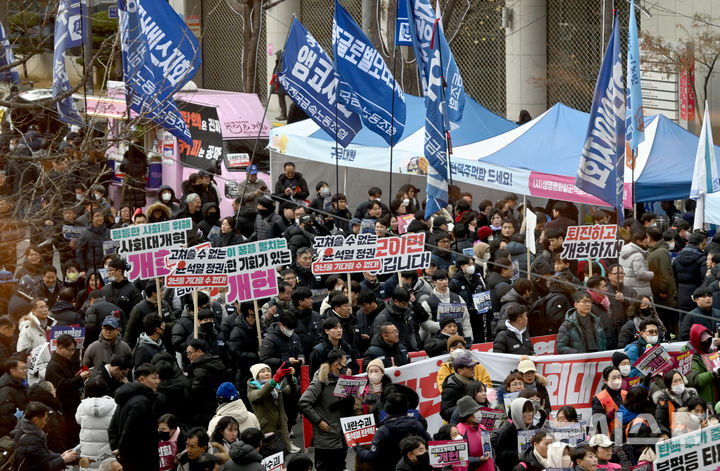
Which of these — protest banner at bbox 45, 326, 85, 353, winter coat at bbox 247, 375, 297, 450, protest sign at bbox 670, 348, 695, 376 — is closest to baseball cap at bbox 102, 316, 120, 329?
protest banner at bbox 45, 326, 85, 353

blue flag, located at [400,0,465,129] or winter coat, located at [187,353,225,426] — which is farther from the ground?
blue flag, located at [400,0,465,129]

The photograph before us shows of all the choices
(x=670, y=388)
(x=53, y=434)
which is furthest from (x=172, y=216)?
(x=670, y=388)

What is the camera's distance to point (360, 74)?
16.6m

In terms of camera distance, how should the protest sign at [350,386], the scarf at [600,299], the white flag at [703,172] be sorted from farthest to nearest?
the white flag at [703,172]
the scarf at [600,299]
the protest sign at [350,386]

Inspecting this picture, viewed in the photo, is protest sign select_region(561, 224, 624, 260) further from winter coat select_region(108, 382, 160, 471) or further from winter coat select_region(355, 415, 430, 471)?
winter coat select_region(108, 382, 160, 471)

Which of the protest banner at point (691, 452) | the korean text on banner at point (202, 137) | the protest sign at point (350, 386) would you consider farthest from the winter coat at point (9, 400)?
the korean text on banner at point (202, 137)

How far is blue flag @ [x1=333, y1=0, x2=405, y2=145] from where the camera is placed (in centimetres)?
1662

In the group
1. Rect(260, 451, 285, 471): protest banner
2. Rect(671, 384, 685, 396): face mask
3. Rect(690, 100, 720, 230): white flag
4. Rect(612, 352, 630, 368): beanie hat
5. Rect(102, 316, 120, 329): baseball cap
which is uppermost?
Rect(690, 100, 720, 230): white flag

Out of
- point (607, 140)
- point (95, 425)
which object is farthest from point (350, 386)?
point (607, 140)

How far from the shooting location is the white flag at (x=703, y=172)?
16.9 meters

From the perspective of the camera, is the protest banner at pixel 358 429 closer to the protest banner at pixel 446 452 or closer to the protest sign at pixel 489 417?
the protest sign at pixel 489 417

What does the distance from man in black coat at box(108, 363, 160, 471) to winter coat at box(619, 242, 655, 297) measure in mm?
6748

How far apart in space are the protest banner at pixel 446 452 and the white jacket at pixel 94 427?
279cm

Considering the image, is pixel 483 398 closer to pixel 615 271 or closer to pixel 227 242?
pixel 615 271
